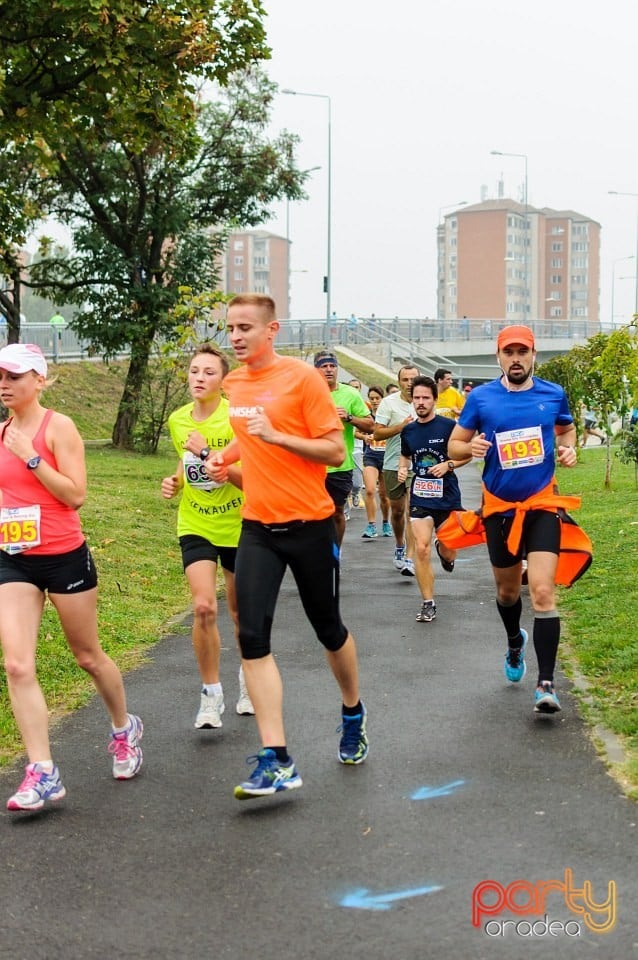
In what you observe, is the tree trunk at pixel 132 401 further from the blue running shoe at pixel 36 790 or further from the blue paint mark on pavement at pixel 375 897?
the blue paint mark on pavement at pixel 375 897

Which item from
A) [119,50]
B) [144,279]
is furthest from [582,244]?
[119,50]

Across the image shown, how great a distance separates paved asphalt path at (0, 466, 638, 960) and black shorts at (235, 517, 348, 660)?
0.70m

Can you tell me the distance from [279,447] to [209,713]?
5.85ft

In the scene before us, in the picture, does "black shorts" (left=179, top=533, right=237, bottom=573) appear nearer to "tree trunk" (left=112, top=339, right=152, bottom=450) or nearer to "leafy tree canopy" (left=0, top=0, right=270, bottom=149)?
"leafy tree canopy" (left=0, top=0, right=270, bottom=149)

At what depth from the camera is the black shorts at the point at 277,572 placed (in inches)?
214

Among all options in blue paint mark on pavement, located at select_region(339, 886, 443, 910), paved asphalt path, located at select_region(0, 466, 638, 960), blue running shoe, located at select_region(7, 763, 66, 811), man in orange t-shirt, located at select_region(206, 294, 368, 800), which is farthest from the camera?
man in orange t-shirt, located at select_region(206, 294, 368, 800)

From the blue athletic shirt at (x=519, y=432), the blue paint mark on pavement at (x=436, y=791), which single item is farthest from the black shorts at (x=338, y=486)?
the blue paint mark on pavement at (x=436, y=791)

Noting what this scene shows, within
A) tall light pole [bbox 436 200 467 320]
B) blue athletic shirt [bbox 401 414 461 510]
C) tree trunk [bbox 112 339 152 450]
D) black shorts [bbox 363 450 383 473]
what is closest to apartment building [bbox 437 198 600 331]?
tall light pole [bbox 436 200 467 320]

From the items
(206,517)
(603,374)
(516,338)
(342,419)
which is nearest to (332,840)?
(206,517)

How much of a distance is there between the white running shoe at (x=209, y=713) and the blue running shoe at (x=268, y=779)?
1.22 meters

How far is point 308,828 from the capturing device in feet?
16.2

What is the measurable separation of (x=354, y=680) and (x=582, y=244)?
172392 millimetres

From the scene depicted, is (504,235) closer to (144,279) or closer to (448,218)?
(448,218)

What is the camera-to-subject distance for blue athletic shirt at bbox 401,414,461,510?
1011 centimetres
